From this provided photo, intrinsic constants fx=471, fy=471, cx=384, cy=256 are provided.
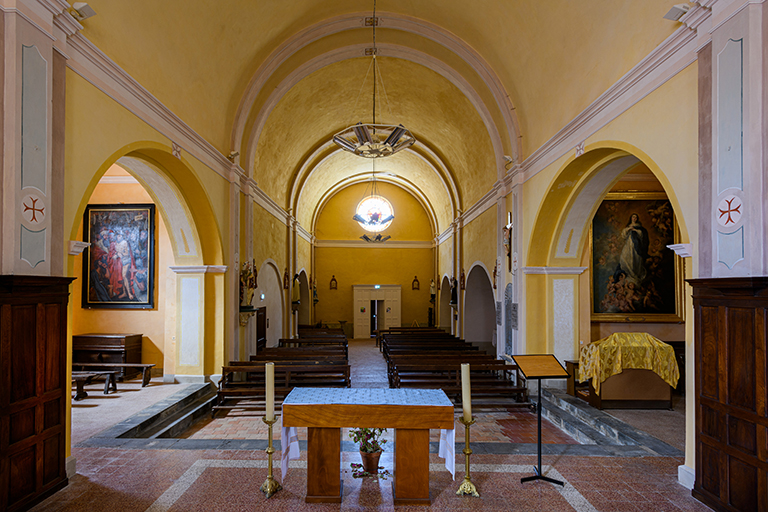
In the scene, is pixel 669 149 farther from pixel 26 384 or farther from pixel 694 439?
pixel 26 384

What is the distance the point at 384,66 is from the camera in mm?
11328

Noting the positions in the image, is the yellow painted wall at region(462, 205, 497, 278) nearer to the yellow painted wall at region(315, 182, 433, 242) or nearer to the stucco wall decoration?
the yellow painted wall at region(315, 182, 433, 242)

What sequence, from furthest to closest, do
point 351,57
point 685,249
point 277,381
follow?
point 351,57 → point 277,381 → point 685,249

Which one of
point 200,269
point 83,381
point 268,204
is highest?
point 268,204

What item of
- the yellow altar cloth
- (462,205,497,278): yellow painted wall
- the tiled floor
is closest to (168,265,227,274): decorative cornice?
the tiled floor

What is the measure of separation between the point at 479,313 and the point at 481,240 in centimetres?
322

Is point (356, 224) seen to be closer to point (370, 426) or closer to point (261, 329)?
point (261, 329)

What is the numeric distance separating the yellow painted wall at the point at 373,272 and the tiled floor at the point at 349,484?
17313 millimetres

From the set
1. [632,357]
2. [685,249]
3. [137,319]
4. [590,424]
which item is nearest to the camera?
[685,249]

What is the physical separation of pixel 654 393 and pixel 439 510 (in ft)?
17.5

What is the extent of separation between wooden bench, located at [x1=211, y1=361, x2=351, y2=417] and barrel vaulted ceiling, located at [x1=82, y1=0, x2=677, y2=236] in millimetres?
4296

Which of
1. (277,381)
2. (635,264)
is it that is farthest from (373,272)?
(635,264)

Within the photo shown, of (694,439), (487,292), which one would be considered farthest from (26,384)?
(487,292)

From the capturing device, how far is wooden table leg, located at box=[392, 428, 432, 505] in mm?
4094
